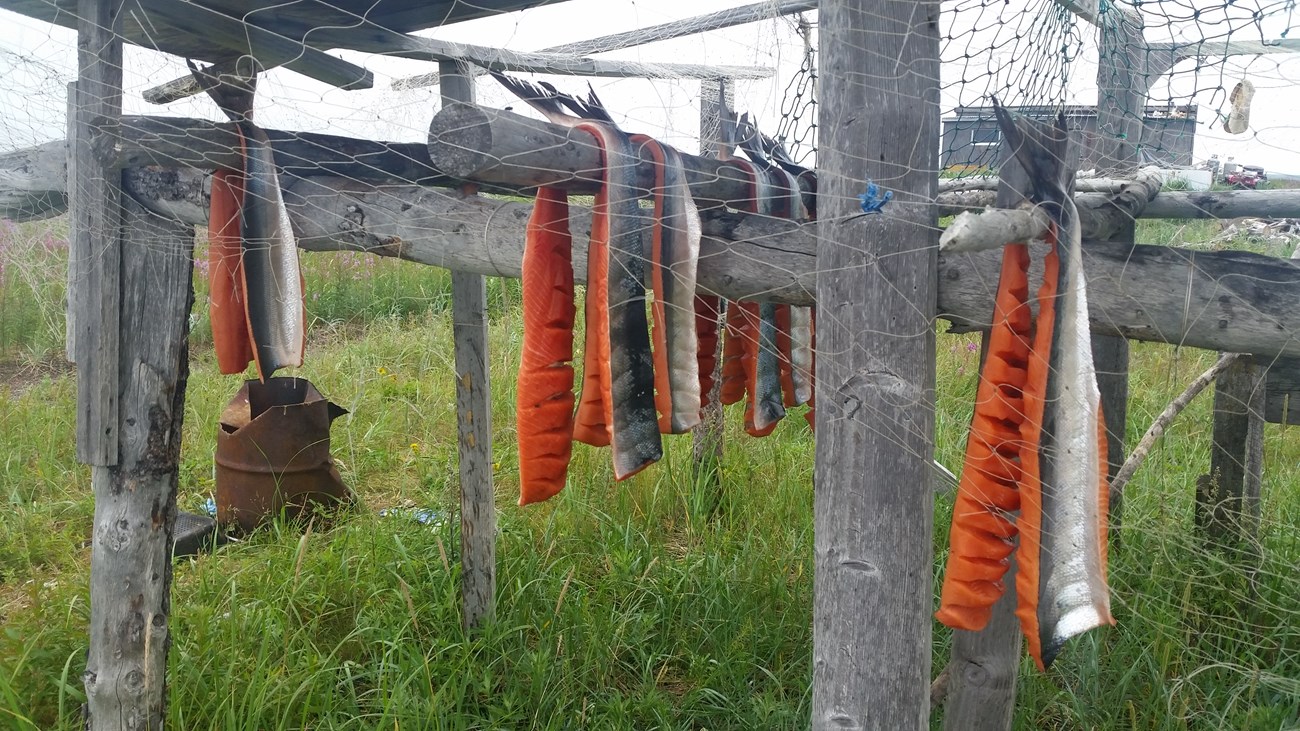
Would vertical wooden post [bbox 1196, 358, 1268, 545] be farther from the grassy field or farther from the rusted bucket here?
the rusted bucket

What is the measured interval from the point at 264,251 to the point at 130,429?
0.93 metres

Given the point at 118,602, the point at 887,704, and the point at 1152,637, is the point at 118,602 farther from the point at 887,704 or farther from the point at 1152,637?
the point at 1152,637

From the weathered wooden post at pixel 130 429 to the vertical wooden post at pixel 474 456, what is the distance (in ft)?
3.58

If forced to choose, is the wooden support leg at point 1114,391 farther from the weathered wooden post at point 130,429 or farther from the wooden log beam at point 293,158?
the weathered wooden post at point 130,429

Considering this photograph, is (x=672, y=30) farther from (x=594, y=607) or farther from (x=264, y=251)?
(x=594, y=607)

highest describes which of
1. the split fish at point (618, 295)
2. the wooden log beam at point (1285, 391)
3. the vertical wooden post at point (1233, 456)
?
the split fish at point (618, 295)

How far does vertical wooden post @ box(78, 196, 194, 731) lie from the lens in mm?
2826

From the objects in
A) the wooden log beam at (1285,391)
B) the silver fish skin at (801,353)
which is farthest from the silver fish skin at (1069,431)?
the wooden log beam at (1285,391)

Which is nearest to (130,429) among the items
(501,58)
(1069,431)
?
(501,58)

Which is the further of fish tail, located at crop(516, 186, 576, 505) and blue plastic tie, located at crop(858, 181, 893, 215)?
fish tail, located at crop(516, 186, 576, 505)

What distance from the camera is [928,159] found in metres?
1.74

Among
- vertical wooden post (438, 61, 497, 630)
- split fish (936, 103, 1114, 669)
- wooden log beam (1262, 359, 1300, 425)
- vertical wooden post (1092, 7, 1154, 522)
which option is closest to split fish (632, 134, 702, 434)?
split fish (936, 103, 1114, 669)

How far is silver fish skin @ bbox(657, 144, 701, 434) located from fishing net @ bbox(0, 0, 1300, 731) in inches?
5.2

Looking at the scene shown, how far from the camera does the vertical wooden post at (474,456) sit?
12.4 feet
